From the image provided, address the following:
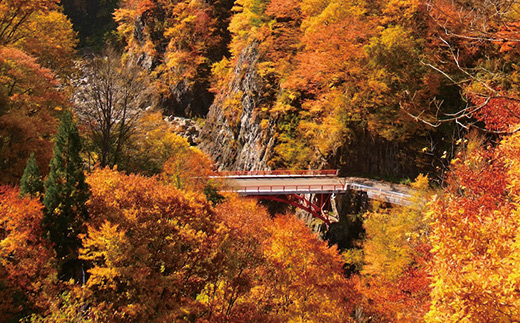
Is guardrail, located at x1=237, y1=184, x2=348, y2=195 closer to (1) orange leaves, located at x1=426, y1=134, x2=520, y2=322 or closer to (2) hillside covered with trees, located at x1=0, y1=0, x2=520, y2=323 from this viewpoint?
(2) hillside covered with trees, located at x1=0, y1=0, x2=520, y2=323

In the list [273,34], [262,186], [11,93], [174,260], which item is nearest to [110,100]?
[11,93]

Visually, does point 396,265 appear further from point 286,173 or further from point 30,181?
point 30,181

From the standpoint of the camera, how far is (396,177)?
2378 cm

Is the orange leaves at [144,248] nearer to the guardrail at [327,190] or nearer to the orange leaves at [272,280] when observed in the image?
the orange leaves at [272,280]

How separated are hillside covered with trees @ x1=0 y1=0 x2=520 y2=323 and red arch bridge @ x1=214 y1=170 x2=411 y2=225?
1102 mm

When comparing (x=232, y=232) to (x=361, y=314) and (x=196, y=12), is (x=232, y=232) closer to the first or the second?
(x=361, y=314)

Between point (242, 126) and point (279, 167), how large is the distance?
7.28 meters

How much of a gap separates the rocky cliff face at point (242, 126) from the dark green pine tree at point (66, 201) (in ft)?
57.0

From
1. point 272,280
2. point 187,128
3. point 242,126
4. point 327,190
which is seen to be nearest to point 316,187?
Result: point 327,190

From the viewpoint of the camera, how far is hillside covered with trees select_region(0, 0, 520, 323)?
21.8 ft

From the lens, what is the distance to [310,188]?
21.3 meters

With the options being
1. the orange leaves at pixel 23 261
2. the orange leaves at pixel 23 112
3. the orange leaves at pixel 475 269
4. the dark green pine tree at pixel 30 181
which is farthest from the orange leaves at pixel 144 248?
the orange leaves at pixel 475 269

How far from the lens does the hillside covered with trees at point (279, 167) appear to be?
666cm

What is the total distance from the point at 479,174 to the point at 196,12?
41.4m
